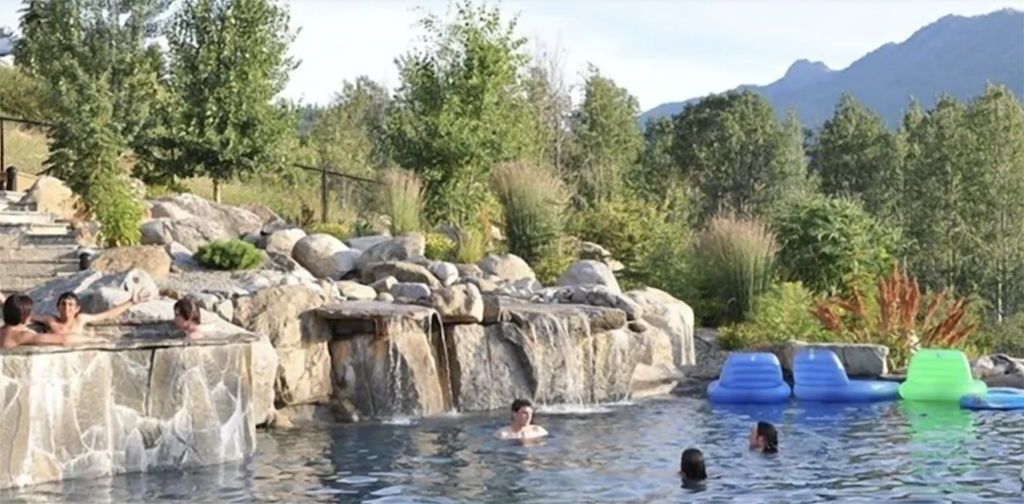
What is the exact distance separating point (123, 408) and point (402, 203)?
10091 millimetres

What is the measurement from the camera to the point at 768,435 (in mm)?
10664

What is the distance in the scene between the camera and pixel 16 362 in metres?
9.09

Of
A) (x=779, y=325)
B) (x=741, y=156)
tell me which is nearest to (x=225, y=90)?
(x=779, y=325)

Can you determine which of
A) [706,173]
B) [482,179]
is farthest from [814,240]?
[706,173]

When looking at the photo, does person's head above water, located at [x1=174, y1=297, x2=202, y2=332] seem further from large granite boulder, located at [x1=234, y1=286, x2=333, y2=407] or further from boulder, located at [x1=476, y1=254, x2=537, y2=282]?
boulder, located at [x1=476, y1=254, x2=537, y2=282]

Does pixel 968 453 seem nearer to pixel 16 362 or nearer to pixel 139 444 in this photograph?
pixel 139 444

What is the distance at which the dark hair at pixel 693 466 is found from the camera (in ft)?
30.5

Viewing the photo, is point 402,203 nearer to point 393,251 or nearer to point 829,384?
point 393,251

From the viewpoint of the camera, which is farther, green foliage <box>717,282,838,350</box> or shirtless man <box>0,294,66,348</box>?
green foliage <box>717,282,838,350</box>

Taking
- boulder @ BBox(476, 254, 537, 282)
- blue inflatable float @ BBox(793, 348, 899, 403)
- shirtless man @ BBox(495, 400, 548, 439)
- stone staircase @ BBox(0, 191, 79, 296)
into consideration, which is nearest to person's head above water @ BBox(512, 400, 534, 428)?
shirtless man @ BBox(495, 400, 548, 439)

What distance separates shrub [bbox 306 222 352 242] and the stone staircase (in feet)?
14.5

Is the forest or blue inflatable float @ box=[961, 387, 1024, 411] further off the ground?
the forest

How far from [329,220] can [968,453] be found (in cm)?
1379

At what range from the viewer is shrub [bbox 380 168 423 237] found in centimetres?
1964
